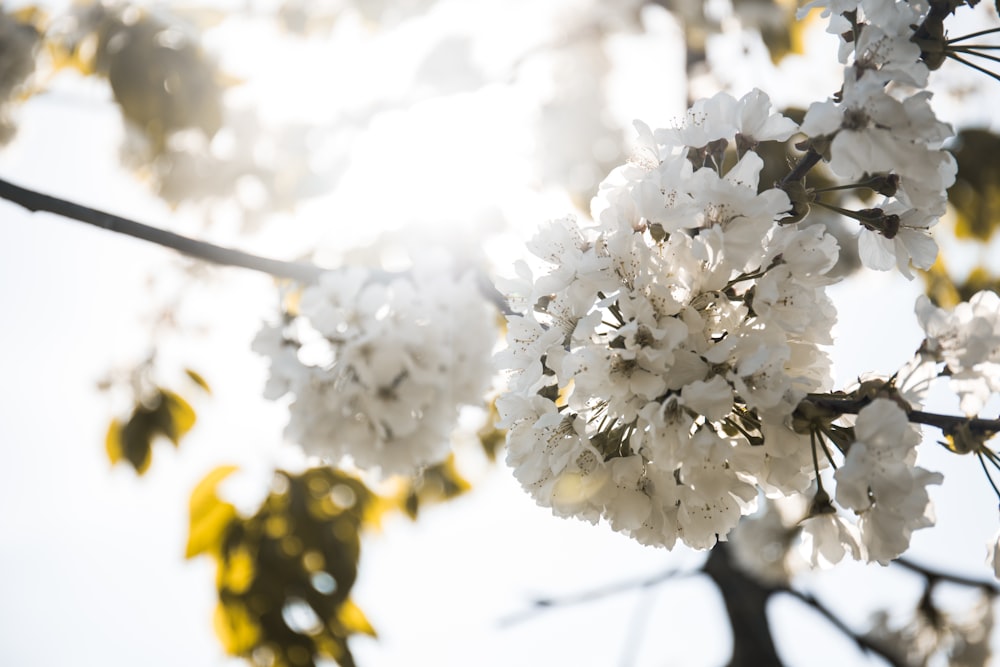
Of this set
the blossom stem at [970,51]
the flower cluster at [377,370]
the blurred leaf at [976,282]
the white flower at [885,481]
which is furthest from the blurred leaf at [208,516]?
the blurred leaf at [976,282]

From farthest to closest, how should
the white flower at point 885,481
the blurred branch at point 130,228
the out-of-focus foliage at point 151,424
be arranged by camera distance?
the out-of-focus foliage at point 151,424, the blurred branch at point 130,228, the white flower at point 885,481

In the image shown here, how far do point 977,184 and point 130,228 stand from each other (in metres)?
3.49

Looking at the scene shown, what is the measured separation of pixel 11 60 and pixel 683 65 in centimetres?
300

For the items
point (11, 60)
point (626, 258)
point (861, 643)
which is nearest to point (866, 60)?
point (626, 258)

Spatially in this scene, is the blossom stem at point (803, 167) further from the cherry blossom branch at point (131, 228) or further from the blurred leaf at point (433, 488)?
the blurred leaf at point (433, 488)

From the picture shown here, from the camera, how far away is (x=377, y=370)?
170 centimetres

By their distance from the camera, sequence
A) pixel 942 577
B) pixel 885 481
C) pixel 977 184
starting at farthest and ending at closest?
pixel 977 184 < pixel 942 577 < pixel 885 481

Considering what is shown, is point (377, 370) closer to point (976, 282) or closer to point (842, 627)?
point (842, 627)

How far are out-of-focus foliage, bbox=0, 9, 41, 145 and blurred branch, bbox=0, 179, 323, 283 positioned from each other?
7.34 feet

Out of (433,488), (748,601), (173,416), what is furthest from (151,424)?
(748,601)

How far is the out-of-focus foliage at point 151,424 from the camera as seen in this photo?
310 centimetres

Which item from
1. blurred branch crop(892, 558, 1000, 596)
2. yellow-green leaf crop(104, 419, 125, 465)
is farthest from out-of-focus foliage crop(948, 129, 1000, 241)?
yellow-green leaf crop(104, 419, 125, 465)

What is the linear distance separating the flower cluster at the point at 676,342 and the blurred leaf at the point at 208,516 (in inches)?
73.4

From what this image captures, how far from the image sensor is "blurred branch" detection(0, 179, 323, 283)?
1455mm
